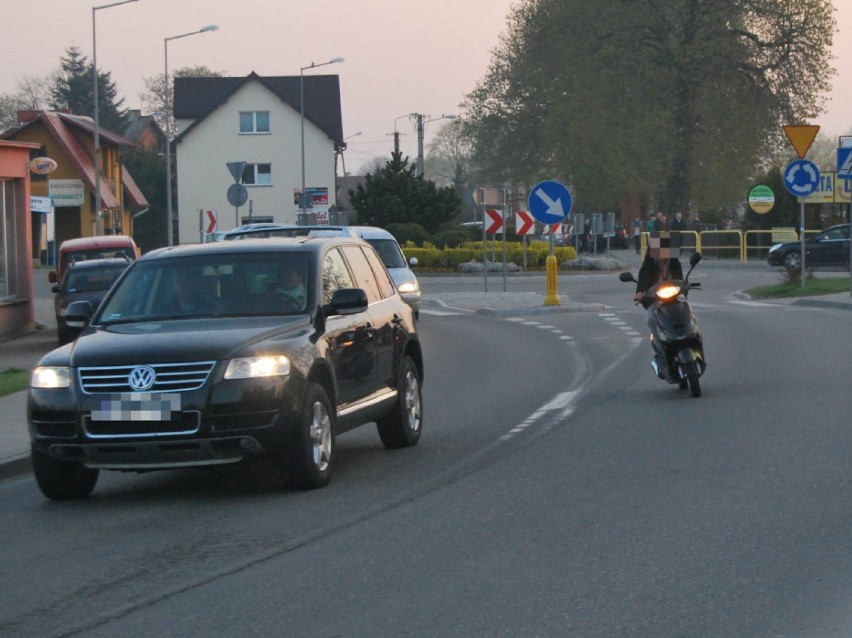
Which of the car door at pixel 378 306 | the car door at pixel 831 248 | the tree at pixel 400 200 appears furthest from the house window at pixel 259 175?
the car door at pixel 378 306

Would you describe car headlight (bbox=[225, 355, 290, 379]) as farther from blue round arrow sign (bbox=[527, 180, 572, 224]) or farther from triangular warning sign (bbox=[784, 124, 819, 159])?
triangular warning sign (bbox=[784, 124, 819, 159])

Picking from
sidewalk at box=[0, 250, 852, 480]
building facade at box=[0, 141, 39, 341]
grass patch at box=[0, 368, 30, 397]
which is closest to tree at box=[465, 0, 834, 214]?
sidewalk at box=[0, 250, 852, 480]

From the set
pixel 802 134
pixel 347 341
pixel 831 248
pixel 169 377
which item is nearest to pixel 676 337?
pixel 347 341

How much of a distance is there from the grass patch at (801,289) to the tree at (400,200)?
78.4 feet

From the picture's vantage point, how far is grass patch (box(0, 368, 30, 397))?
1624 cm

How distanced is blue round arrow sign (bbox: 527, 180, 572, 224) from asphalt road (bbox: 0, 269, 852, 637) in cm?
1508

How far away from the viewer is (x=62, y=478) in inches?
363

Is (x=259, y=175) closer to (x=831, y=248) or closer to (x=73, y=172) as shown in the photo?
(x=73, y=172)

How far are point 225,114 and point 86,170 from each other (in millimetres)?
16913

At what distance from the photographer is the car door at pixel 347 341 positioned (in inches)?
386

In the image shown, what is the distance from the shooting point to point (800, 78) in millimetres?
59094

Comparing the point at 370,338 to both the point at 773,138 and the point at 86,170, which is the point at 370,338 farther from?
the point at 86,170

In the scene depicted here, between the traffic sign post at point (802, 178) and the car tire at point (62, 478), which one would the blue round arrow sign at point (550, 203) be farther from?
the car tire at point (62, 478)

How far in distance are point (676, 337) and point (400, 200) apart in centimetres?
4410
